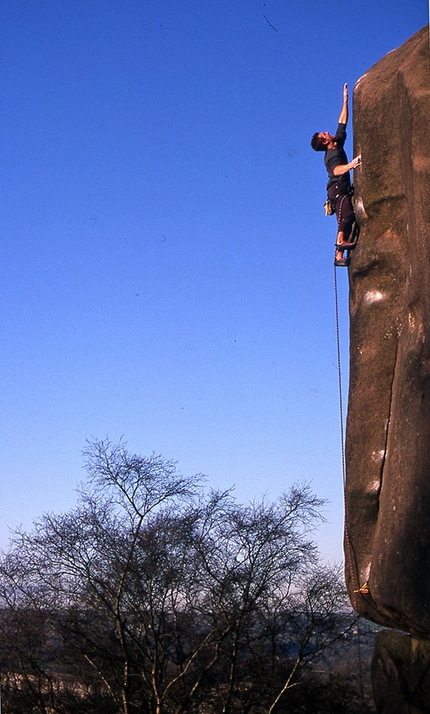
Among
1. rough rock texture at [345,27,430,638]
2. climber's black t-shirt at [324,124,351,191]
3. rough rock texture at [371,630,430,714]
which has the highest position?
climber's black t-shirt at [324,124,351,191]

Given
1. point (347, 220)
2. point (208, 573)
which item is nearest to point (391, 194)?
point (347, 220)

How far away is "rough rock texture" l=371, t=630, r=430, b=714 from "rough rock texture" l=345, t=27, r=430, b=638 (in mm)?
3155

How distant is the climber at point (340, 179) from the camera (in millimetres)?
10125

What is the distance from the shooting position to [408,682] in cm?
1138

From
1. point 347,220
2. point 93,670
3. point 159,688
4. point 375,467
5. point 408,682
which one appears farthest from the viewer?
point 93,670

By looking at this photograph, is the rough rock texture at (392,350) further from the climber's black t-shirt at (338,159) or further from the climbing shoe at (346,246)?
the climber's black t-shirt at (338,159)

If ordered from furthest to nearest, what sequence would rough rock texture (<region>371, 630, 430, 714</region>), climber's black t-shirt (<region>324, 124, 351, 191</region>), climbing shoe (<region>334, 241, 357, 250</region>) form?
rough rock texture (<region>371, 630, 430, 714</region>), climber's black t-shirt (<region>324, 124, 351, 191</region>), climbing shoe (<region>334, 241, 357, 250</region>)

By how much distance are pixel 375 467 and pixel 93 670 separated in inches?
346

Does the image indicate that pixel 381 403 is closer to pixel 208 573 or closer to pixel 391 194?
pixel 391 194

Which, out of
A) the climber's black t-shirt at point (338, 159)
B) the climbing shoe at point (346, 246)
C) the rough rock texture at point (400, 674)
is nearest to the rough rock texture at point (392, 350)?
the climbing shoe at point (346, 246)

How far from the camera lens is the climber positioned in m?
10.1

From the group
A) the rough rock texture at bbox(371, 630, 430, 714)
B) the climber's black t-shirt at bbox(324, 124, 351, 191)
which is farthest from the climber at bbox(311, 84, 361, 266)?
the rough rock texture at bbox(371, 630, 430, 714)

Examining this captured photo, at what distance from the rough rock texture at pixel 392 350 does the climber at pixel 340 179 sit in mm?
301

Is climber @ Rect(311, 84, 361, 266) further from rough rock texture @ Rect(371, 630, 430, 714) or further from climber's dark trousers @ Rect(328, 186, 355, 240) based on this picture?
rough rock texture @ Rect(371, 630, 430, 714)
